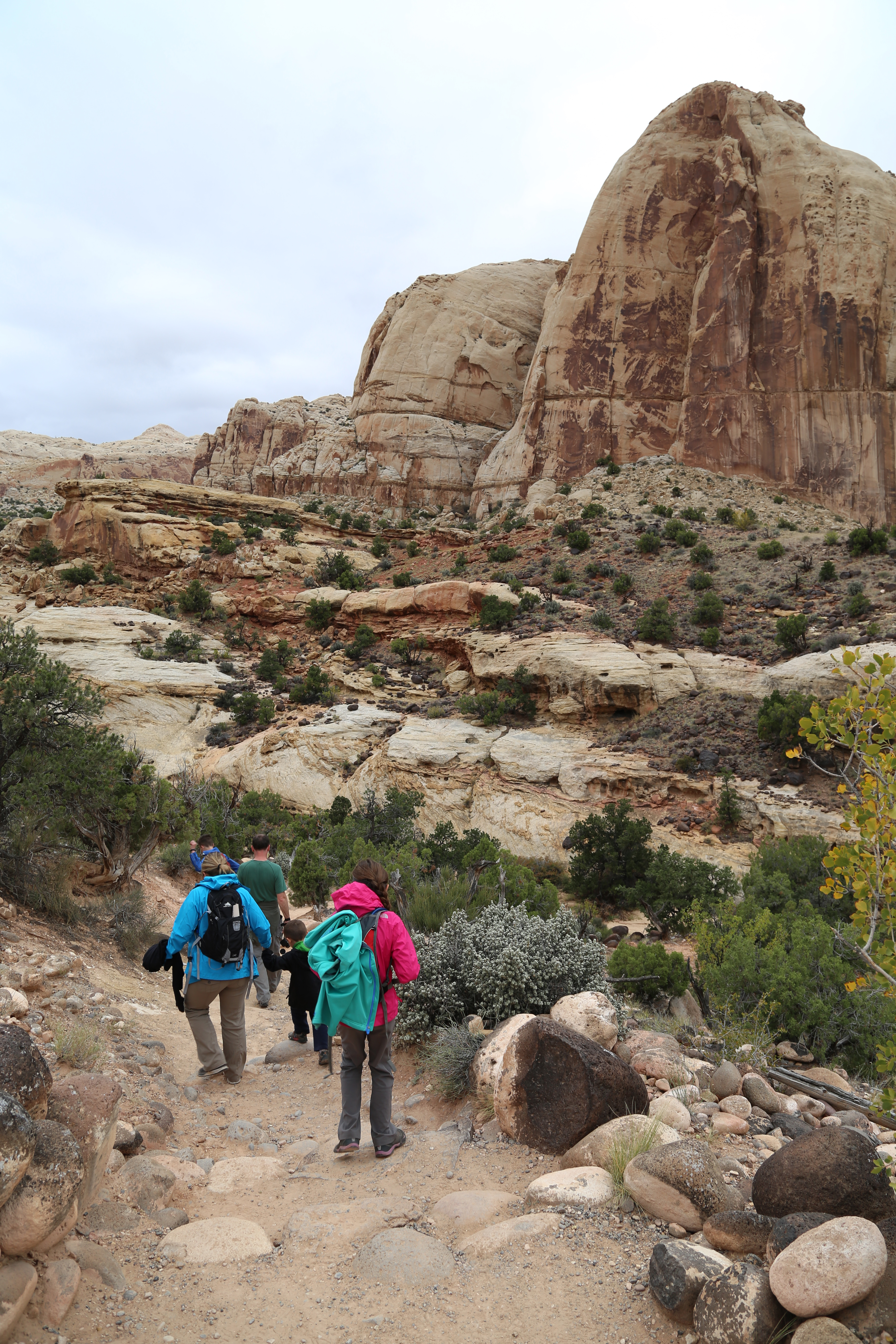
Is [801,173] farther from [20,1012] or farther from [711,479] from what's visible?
[20,1012]

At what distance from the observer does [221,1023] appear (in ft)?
17.6

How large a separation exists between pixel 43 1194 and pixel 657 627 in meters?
20.9

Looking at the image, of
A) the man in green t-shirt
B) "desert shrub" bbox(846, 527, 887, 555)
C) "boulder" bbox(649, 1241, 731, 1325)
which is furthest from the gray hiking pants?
"desert shrub" bbox(846, 527, 887, 555)

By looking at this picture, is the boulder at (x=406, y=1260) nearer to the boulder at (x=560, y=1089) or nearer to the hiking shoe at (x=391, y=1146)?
the hiking shoe at (x=391, y=1146)

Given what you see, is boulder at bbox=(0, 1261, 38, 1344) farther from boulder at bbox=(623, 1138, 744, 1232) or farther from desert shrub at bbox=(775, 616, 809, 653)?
desert shrub at bbox=(775, 616, 809, 653)

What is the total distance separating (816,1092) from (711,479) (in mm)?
37628

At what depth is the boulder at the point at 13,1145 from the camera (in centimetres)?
226

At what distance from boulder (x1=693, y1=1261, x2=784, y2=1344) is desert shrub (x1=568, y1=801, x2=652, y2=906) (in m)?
11.7

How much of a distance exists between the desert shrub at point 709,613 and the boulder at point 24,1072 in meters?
22.0

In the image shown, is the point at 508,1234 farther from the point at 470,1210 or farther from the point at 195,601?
the point at 195,601

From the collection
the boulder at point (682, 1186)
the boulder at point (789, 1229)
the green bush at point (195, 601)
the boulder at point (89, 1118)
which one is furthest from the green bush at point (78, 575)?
the boulder at point (789, 1229)

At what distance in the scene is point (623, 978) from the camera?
6492mm

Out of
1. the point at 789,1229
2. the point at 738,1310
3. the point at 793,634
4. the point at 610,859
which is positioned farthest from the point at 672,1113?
the point at 793,634

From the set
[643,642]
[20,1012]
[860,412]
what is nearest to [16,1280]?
[20,1012]
